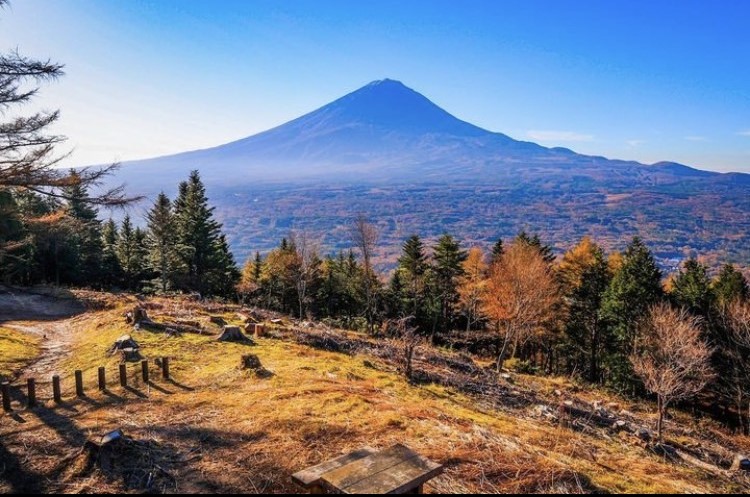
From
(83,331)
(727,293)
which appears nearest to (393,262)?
(727,293)

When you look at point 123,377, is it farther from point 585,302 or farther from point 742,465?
point 585,302

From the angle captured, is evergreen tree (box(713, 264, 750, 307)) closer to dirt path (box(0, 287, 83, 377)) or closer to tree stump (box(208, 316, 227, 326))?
tree stump (box(208, 316, 227, 326))

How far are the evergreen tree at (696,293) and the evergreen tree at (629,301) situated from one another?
1.77 m

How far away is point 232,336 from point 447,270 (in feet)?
90.4

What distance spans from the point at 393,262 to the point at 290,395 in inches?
6756

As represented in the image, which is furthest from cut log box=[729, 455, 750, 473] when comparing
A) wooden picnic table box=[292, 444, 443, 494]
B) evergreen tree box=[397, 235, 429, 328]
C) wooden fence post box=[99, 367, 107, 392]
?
evergreen tree box=[397, 235, 429, 328]

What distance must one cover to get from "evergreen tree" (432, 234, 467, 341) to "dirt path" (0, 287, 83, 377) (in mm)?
26476

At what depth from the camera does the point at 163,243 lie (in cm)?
3569

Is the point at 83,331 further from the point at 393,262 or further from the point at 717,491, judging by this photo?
the point at 393,262

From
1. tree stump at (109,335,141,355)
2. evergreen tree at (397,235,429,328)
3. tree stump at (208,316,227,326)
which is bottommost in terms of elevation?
evergreen tree at (397,235,429,328)

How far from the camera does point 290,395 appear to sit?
9.38 metres

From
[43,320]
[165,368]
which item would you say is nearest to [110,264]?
[43,320]

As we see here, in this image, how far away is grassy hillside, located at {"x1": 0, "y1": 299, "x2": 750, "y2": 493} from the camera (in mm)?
5980

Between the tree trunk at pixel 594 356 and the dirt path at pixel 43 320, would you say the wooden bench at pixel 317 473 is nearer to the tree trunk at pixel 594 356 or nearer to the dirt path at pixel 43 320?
the dirt path at pixel 43 320
